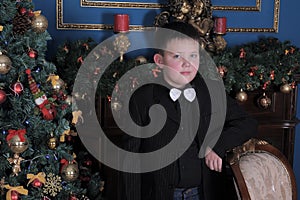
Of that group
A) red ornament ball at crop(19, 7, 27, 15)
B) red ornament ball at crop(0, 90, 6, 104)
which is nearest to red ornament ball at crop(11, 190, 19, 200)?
red ornament ball at crop(0, 90, 6, 104)

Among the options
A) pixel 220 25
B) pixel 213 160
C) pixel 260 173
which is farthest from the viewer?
pixel 220 25

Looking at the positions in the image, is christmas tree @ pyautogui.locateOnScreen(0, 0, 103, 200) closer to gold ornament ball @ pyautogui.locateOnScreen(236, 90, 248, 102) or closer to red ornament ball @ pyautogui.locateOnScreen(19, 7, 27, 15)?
red ornament ball @ pyautogui.locateOnScreen(19, 7, 27, 15)

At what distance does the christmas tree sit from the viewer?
2.15m

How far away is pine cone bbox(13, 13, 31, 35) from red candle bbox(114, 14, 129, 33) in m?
0.78

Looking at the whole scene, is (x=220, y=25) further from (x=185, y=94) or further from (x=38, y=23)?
(x=38, y=23)

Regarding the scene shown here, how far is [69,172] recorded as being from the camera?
2.33 metres

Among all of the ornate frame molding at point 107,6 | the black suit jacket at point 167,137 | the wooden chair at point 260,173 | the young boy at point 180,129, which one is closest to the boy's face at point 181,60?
the young boy at point 180,129

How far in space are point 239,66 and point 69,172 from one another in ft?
4.10

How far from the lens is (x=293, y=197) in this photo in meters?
1.99

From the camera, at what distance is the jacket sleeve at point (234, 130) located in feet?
6.63

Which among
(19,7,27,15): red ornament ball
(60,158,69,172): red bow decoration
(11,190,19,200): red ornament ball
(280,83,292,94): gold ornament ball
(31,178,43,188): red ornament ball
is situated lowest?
(11,190,19,200): red ornament ball

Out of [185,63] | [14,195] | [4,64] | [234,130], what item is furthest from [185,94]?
[14,195]

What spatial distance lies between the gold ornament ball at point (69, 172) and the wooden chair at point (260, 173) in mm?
849

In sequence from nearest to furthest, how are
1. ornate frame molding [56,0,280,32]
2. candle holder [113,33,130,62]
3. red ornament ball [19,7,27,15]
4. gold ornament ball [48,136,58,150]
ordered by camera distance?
red ornament ball [19,7,27,15], gold ornament ball [48,136,58,150], candle holder [113,33,130,62], ornate frame molding [56,0,280,32]
